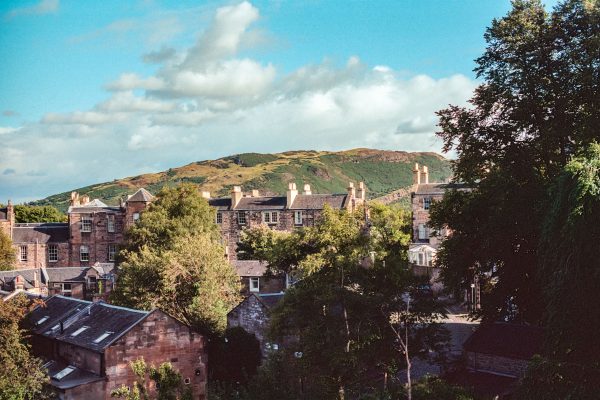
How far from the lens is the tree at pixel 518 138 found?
85.3 feet

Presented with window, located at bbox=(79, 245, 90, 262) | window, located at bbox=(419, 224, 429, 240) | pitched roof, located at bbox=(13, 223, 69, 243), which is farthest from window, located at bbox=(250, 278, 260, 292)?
pitched roof, located at bbox=(13, 223, 69, 243)

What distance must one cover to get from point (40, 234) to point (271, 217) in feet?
91.6

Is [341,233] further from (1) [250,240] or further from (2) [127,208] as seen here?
(2) [127,208]

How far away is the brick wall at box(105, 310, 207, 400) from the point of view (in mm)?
28812

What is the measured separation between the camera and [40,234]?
73.4 meters

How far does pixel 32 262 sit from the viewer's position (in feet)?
237

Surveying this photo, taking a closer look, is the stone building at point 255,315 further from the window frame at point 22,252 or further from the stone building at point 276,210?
the window frame at point 22,252

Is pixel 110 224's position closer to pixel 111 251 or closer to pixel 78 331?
Result: pixel 111 251

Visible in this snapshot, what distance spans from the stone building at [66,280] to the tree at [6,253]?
4.88 m

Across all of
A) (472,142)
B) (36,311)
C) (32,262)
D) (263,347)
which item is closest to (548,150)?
(472,142)

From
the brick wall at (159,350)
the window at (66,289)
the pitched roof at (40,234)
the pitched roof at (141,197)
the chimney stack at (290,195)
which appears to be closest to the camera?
the brick wall at (159,350)

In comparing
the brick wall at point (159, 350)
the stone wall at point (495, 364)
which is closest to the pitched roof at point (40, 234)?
the brick wall at point (159, 350)

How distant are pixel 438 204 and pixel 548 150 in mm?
6033

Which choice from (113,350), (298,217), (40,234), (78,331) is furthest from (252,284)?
(40,234)
